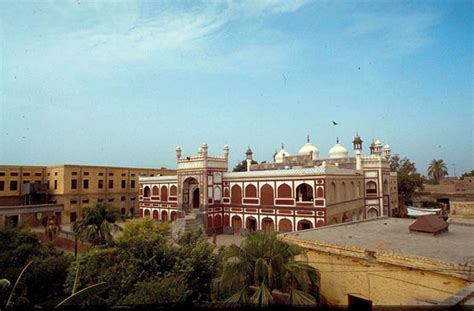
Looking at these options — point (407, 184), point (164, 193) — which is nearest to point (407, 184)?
point (407, 184)

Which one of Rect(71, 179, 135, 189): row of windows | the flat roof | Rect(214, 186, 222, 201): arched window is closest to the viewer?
the flat roof

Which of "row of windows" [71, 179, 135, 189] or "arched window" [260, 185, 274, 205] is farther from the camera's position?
"row of windows" [71, 179, 135, 189]

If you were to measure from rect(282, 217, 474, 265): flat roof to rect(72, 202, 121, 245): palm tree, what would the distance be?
11.3 m

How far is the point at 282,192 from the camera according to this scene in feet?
91.2

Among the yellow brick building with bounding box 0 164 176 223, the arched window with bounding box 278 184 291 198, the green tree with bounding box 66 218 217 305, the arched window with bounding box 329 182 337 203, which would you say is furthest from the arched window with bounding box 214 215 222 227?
the yellow brick building with bounding box 0 164 176 223

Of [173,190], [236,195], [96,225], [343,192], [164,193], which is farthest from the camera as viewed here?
[164,193]

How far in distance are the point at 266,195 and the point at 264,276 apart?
20678 millimetres

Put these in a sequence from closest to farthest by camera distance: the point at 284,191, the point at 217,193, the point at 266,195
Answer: the point at 284,191
the point at 266,195
the point at 217,193

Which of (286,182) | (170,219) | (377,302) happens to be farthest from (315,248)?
(170,219)

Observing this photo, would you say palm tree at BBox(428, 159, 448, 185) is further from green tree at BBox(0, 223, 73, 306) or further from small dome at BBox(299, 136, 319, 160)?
green tree at BBox(0, 223, 73, 306)

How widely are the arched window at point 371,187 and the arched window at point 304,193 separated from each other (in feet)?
24.0

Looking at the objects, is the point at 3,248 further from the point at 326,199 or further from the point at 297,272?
the point at 326,199

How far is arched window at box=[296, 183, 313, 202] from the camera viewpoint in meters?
27.3

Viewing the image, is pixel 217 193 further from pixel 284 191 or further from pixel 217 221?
pixel 284 191
